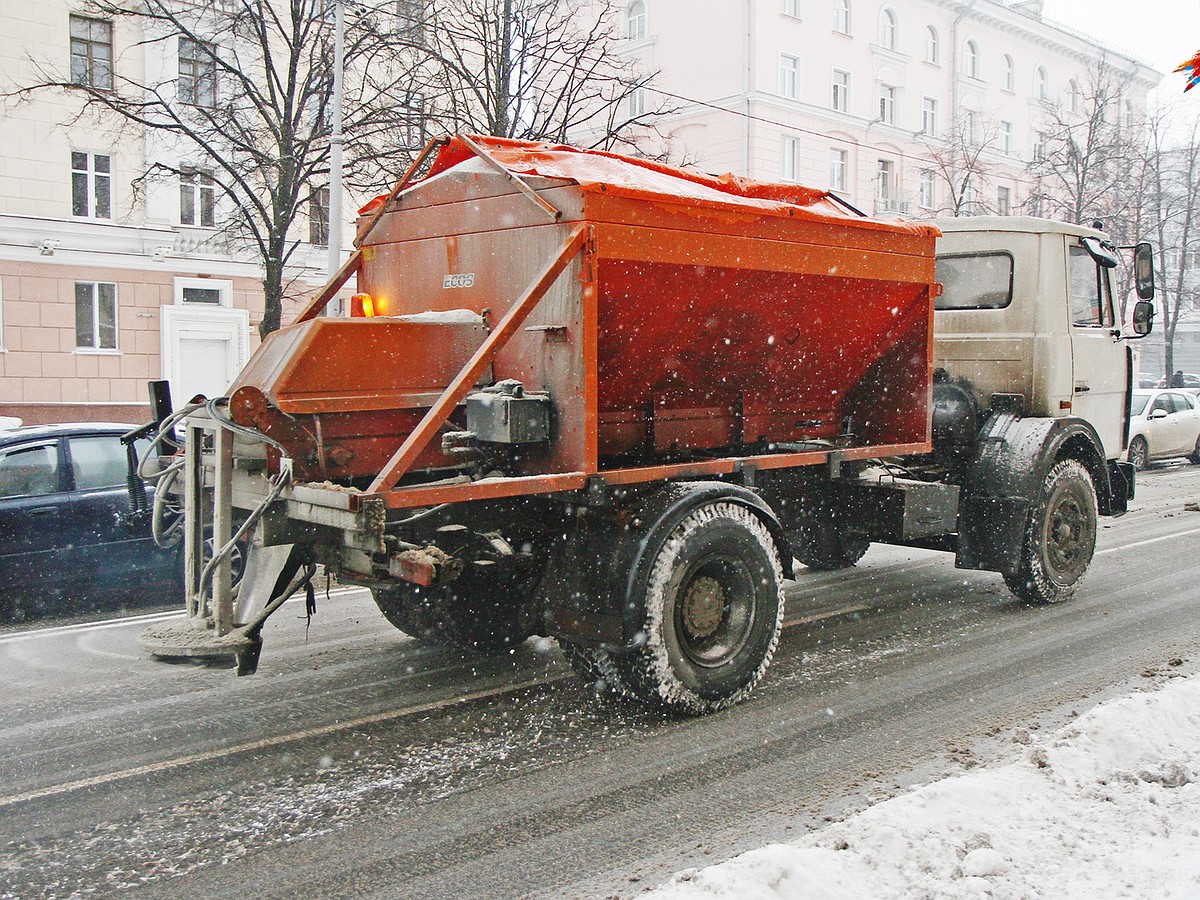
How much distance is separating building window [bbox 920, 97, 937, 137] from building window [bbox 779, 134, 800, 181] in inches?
259

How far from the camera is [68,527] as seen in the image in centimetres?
802

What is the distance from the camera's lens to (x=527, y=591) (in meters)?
6.07

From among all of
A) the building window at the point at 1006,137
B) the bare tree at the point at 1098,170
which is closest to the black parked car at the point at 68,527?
the bare tree at the point at 1098,170

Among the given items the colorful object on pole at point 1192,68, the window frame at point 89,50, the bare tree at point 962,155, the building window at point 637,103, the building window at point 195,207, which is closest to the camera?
the colorful object on pole at point 1192,68

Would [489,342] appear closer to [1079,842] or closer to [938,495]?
[1079,842]

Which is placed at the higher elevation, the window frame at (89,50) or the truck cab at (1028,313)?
the window frame at (89,50)

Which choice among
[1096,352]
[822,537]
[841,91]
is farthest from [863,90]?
[822,537]

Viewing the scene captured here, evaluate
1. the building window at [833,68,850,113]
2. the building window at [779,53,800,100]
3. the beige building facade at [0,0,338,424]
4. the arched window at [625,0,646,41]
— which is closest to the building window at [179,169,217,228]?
the beige building facade at [0,0,338,424]

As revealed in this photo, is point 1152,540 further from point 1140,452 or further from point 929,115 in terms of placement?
point 929,115

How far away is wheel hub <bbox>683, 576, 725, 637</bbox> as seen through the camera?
5.54 metres

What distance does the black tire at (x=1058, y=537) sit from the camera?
303 inches

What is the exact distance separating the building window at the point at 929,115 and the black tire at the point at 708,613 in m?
34.3

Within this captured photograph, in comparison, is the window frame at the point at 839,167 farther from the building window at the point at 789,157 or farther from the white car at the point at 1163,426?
the white car at the point at 1163,426

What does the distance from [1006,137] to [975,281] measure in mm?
36001
